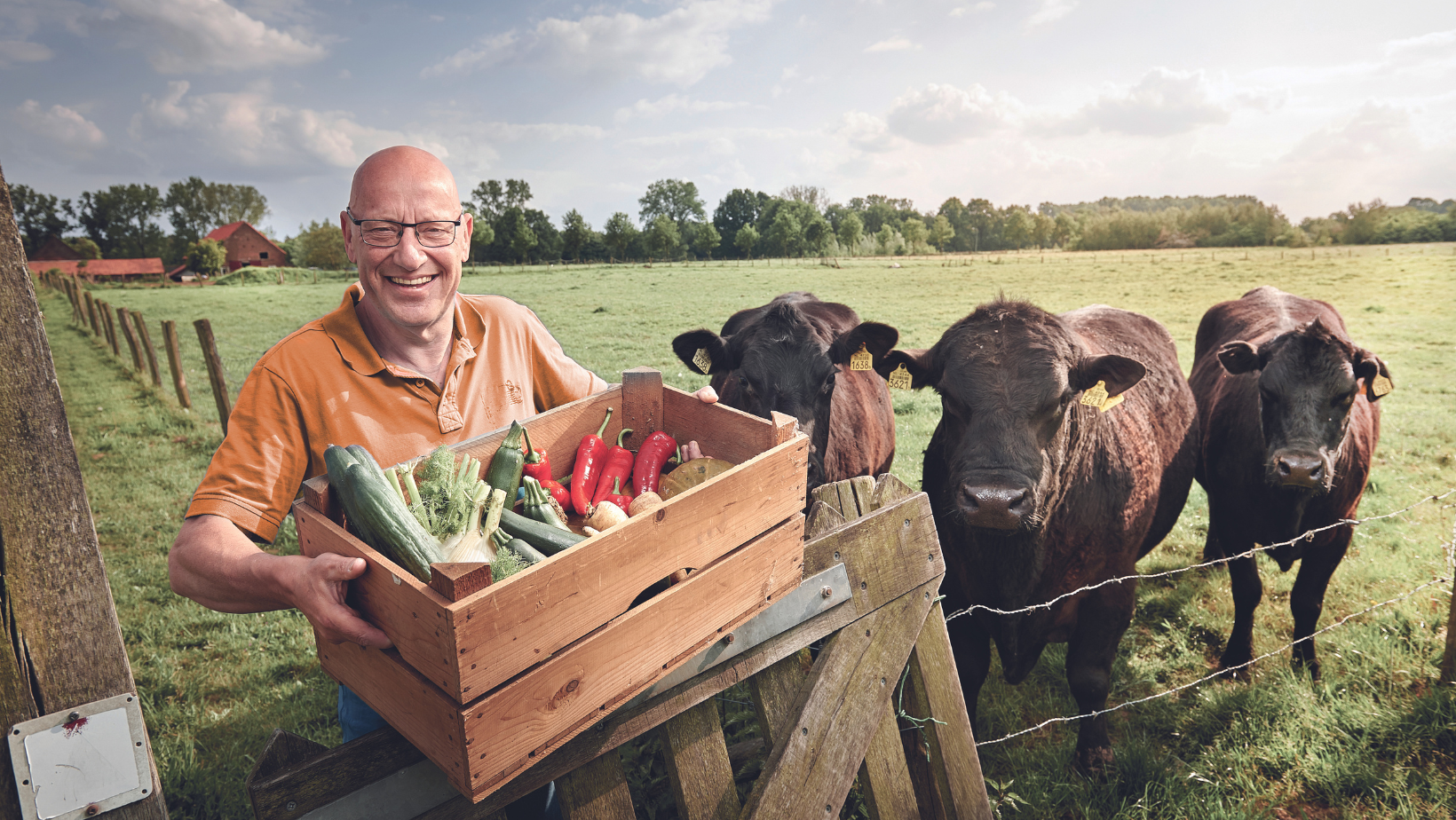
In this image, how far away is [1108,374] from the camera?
3.75 m

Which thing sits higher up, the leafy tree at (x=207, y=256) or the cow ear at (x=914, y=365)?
the leafy tree at (x=207, y=256)

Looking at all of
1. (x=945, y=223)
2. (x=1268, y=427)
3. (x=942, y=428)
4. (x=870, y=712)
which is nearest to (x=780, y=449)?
(x=870, y=712)

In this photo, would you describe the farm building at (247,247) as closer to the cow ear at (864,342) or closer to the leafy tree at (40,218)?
the leafy tree at (40,218)

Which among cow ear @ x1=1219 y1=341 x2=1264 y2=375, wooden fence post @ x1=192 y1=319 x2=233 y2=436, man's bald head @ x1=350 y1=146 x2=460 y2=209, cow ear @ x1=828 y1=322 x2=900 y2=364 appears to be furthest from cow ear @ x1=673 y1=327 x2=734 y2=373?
wooden fence post @ x1=192 y1=319 x2=233 y2=436

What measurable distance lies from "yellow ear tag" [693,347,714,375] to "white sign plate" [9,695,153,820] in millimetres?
3812

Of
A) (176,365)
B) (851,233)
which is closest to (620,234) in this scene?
(851,233)

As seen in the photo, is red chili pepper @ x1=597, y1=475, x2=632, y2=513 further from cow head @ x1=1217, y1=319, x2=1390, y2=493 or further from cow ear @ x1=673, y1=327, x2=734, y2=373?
cow head @ x1=1217, y1=319, x2=1390, y2=493

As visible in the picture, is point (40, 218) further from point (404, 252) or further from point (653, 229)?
point (404, 252)

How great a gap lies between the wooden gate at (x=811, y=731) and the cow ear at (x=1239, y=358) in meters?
3.51

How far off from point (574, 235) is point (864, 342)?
84013mm

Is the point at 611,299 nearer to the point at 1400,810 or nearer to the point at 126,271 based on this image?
the point at 1400,810

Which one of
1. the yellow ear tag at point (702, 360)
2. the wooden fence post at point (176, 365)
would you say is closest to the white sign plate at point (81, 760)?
the yellow ear tag at point (702, 360)

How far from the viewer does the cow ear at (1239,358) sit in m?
4.77

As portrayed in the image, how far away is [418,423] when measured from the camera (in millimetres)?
2479
